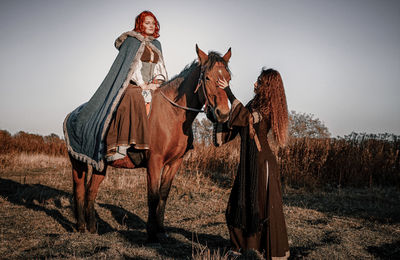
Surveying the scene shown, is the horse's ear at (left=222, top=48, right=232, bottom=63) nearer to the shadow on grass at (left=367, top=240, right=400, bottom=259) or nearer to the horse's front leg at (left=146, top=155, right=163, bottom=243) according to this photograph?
the horse's front leg at (left=146, top=155, right=163, bottom=243)

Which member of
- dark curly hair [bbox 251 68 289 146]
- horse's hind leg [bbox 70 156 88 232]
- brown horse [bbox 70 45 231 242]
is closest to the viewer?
dark curly hair [bbox 251 68 289 146]

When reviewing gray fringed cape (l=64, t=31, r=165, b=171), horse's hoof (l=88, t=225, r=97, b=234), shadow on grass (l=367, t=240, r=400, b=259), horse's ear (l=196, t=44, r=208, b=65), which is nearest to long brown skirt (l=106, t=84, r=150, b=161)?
gray fringed cape (l=64, t=31, r=165, b=171)

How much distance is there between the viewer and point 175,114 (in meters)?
3.83

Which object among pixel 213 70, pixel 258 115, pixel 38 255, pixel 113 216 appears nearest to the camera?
pixel 38 255

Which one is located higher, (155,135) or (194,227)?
(155,135)

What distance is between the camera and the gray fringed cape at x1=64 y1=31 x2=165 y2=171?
384 cm

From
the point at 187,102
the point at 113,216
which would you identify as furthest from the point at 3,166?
the point at 187,102

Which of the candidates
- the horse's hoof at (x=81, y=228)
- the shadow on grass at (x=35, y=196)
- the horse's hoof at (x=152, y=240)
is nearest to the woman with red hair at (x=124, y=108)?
the horse's hoof at (x=152, y=240)

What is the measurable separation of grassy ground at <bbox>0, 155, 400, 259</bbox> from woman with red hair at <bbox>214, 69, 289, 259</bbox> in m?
0.41

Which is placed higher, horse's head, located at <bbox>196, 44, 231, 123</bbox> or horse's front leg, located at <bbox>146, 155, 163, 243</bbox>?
horse's head, located at <bbox>196, 44, 231, 123</bbox>

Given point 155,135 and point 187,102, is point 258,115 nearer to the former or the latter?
point 187,102

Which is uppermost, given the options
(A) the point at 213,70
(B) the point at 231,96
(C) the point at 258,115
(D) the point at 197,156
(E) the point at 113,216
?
(A) the point at 213,70

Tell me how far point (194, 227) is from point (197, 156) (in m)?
7.16

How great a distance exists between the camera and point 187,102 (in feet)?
12.5
